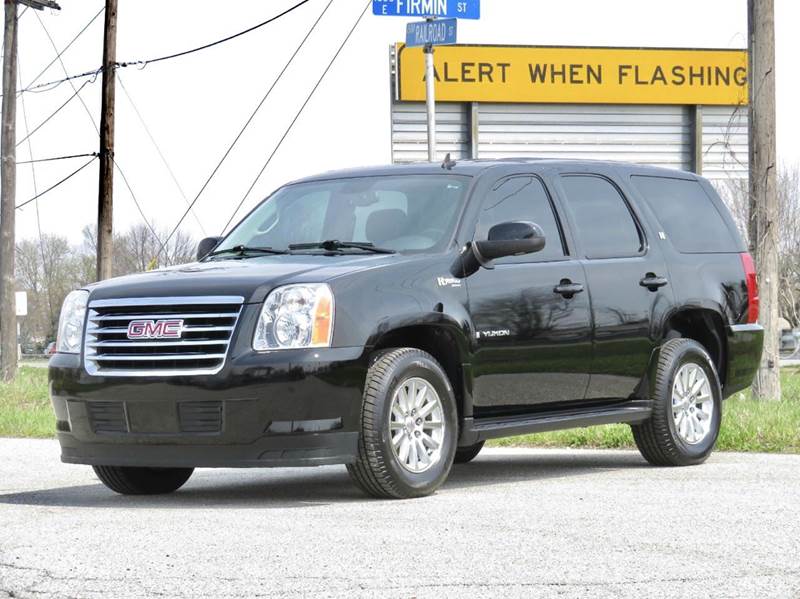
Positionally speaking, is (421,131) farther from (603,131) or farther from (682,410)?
(682,410)

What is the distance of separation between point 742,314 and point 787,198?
42.0 meters

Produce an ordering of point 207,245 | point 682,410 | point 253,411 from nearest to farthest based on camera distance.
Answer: point 253,411, point 207,245, point 682,410

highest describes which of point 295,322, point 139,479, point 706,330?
point 295,322

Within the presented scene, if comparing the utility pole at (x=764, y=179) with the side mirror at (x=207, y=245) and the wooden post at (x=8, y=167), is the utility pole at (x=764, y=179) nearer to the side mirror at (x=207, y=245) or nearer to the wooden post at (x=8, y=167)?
the side mirror at (x=207, y=245)

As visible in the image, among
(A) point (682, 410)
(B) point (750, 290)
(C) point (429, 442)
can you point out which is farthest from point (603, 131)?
(C) point (429, 442)

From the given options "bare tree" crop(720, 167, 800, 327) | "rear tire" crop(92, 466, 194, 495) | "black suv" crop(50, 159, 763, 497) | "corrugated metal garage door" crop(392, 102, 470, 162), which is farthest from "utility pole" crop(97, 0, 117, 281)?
"bare tree" crop(720, 167, 800, 327)

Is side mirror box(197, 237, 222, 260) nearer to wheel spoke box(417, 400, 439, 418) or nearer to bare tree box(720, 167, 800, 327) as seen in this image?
wheel spoke box(417, 400, 439, 418)

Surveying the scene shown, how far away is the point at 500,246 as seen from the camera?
914 centimetres

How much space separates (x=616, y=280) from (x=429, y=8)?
28.2ft

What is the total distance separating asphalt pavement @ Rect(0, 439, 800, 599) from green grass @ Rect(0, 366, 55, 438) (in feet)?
19.9

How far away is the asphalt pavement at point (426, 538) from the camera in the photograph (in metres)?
6.00

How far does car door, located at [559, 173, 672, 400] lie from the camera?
33.2ft

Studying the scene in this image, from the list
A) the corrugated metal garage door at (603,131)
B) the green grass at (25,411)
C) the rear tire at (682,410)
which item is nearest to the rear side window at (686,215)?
the rear tire at (682,410)

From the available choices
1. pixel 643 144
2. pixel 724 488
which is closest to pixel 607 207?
pixel 724 488
